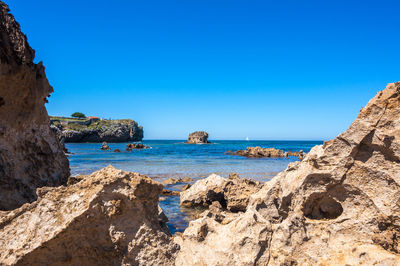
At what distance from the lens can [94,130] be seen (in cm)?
10956

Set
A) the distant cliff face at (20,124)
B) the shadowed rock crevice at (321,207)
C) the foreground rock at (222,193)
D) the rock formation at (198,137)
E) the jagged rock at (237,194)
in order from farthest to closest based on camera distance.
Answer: the rock formation at (198,137) < the foreground rock at (222,193) < the jagged rock at (237,194) < the distant cliff face at (20,124) < the shadowed rock crevice at (321,207)

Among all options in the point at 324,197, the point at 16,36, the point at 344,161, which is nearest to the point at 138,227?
the point at 324,197

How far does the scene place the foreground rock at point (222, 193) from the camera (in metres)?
9.66

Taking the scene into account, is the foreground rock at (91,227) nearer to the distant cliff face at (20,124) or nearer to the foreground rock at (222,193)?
the distant cliff face at (20,124)

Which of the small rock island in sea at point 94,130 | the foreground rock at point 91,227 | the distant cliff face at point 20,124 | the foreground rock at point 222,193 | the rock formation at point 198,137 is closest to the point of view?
the foreground rock at point 91,227

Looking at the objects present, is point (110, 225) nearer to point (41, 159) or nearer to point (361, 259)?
point (361, 259)

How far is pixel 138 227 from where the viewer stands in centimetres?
367

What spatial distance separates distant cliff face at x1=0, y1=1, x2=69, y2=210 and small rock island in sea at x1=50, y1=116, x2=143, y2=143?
100965 mm

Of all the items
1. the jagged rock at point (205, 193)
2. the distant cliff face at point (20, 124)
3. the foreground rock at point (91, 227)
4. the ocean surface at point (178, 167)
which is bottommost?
the ocean surface at point (178, 167)

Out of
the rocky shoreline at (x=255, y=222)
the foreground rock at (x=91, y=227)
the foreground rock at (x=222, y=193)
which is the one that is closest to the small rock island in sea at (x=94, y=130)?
the foreground rock at (x=222, y=193)

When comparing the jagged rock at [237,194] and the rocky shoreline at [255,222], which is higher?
the rocky shoreline at [255,222]

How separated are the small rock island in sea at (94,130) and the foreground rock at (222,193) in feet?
328

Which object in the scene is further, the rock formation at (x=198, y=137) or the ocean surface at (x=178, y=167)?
the rock formation at (x=198, y=137)

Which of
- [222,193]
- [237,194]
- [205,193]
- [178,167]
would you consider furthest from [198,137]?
[237,194]
